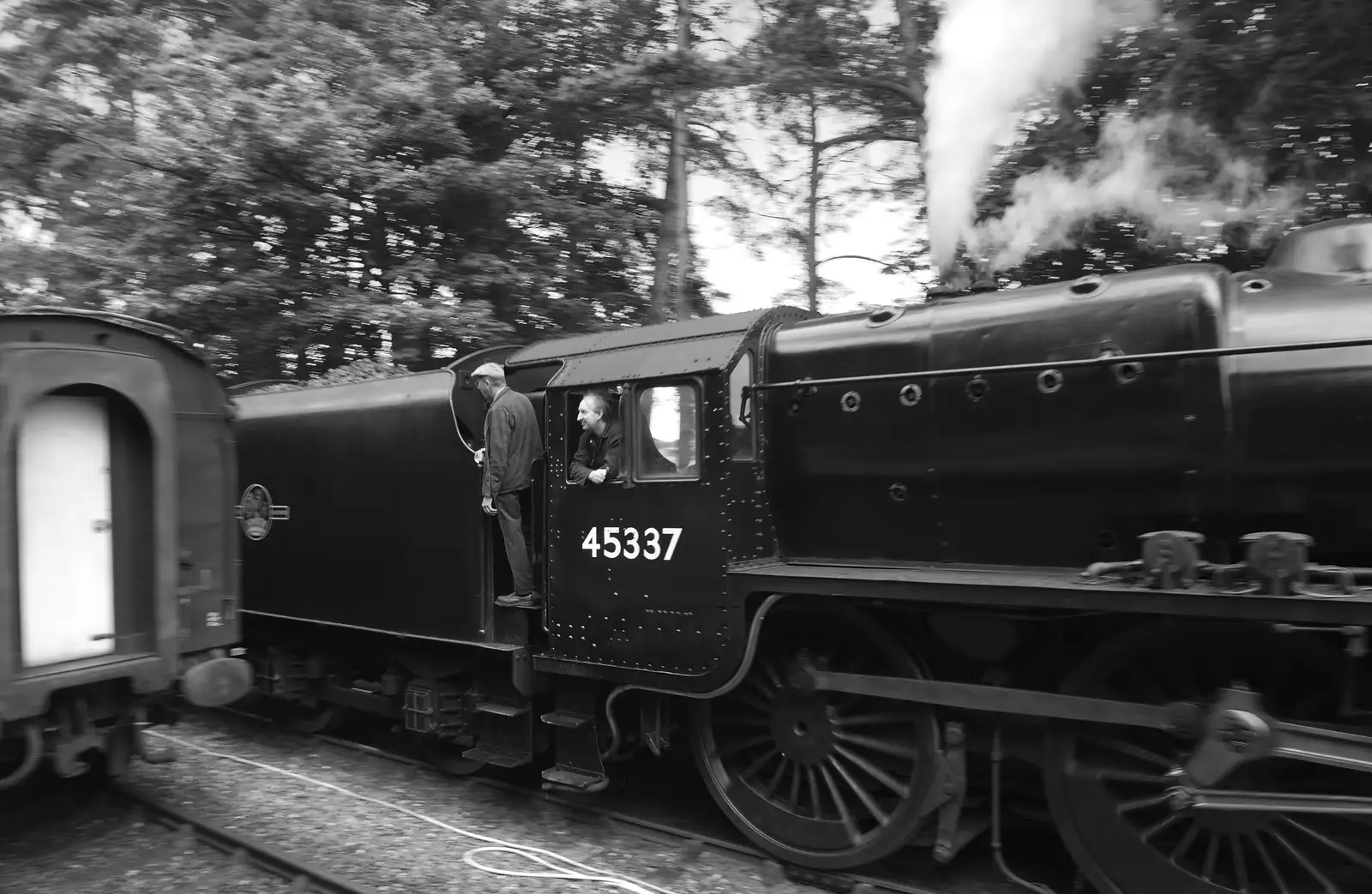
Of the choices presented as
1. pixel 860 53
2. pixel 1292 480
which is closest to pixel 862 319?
pixel 1292 480

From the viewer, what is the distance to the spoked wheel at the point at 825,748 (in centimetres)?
454

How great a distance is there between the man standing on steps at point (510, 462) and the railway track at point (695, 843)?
132 cm

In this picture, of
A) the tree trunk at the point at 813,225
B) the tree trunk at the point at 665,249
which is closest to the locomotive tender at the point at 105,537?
the tree trunk at the point at 665,249

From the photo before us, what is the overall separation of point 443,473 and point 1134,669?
4.16m

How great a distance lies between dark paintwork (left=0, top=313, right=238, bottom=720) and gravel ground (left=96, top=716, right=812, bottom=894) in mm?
1117

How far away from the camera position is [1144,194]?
583 centimetres

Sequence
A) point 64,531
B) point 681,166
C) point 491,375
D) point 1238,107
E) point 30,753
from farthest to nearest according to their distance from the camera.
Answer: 1. point 681,166
2. point 1238,107
3. point 491,375
4. point 64,531
5. point 30,753

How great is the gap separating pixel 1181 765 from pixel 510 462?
3799 mm

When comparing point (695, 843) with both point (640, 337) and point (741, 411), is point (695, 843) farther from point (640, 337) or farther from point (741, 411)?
point (640, 337)

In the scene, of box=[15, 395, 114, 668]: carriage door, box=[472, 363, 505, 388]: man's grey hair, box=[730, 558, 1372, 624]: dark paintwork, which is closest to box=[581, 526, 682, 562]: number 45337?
box=[730, 558, 1372, 624]: dark paintwork

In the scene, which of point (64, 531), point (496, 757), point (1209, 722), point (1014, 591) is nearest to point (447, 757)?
point (496, 757)

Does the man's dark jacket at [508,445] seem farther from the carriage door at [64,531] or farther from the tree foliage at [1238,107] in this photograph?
the tree foliage at [1238,107]

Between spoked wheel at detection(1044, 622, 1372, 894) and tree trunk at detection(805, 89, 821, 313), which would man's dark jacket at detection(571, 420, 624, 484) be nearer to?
spoked wheel at detection(1044, 622, 1372, 894)

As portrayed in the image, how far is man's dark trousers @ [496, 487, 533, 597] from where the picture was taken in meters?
5.66
